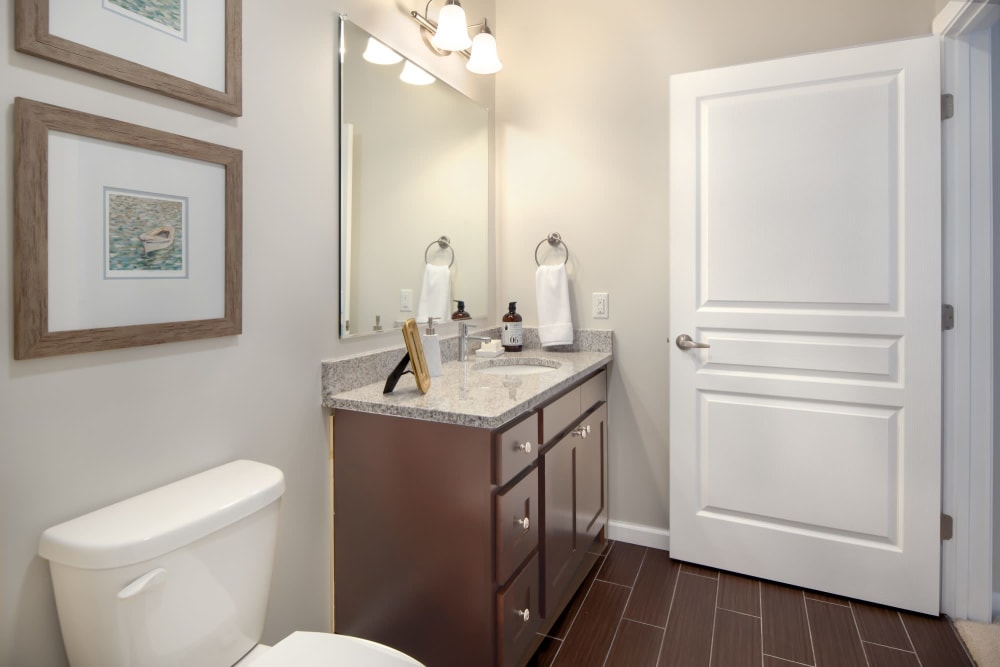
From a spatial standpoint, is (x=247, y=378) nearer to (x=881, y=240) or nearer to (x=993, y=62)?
(x=881, y=240)

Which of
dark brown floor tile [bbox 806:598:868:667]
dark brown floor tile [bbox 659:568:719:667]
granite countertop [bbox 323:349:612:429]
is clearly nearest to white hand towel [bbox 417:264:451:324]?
granite countertop [bbox 323:349:612:429]

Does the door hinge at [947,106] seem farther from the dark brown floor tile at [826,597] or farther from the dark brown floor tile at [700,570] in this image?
the dark brown floor tile at [700,570]

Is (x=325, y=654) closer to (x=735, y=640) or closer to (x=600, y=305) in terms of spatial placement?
(x=735, y=640)

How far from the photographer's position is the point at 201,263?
4.12 feet

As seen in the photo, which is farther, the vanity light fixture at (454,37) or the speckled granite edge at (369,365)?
the vanity light fixture at (454,37)

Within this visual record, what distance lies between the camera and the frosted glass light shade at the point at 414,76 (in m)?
1.96

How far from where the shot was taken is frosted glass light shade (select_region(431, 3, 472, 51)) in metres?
1.94

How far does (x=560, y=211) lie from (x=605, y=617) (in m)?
1.64

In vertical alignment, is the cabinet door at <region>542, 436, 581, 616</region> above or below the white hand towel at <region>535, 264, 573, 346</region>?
below

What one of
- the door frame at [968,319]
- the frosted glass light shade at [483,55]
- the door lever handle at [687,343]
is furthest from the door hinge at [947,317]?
the frosted glass light shade at [483,55]

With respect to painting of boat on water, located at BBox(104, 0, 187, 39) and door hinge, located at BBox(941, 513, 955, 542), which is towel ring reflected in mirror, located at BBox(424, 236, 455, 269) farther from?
door hinge, located at BBox(941, 513, 955, 542)

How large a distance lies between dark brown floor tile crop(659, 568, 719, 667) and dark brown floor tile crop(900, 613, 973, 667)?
59 centimetres

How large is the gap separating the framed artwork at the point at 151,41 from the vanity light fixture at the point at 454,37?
82 centimetres

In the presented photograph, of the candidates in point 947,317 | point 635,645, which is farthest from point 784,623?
point 947,317
